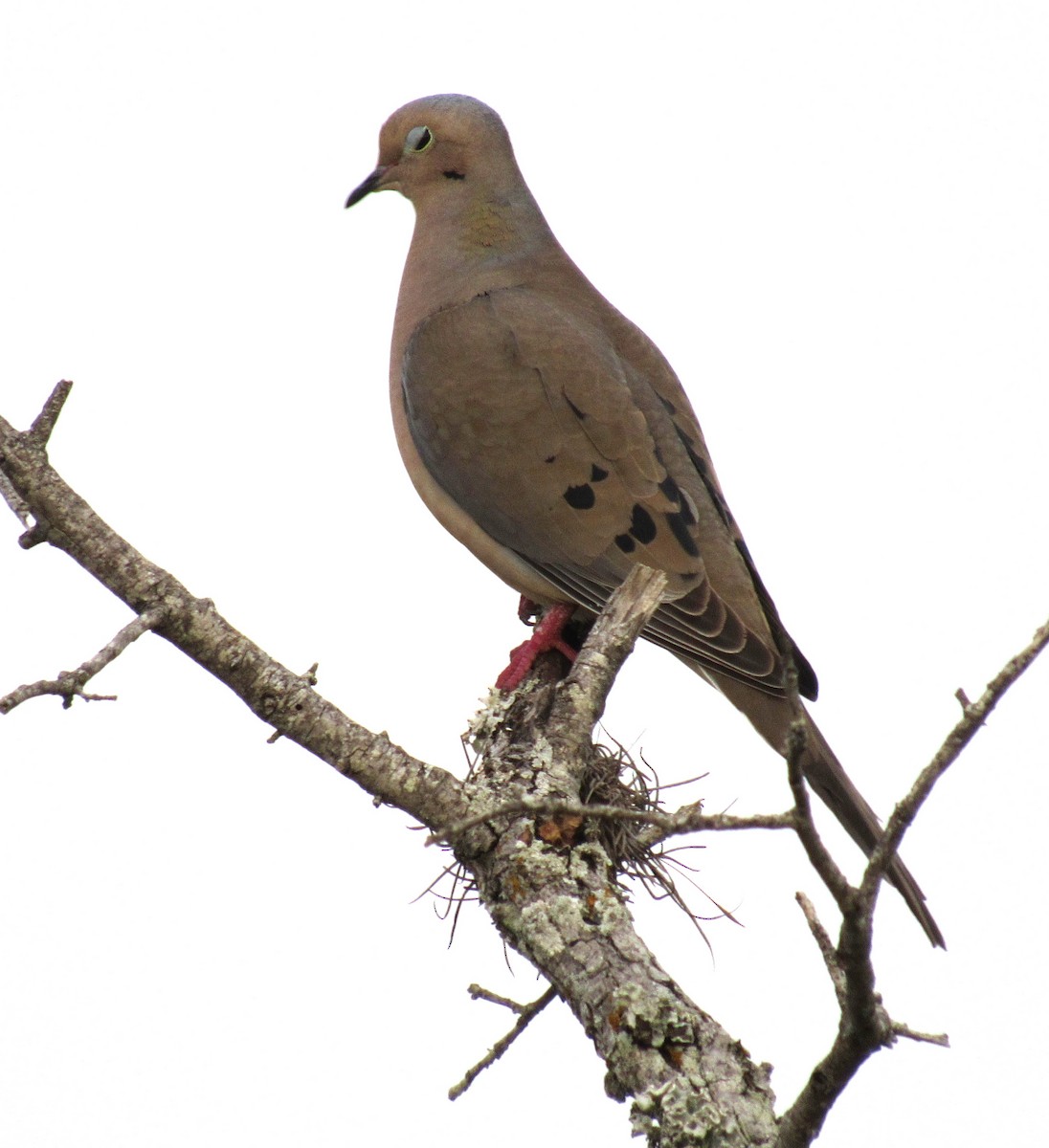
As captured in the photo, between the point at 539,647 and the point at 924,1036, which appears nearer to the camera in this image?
the point at 924,1036

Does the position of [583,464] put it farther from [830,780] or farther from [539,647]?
[830,780]

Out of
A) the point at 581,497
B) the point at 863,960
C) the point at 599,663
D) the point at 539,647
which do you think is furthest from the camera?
the point at 581,497

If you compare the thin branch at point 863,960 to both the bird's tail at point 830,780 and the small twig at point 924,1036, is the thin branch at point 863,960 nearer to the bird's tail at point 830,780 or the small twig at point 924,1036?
the small twig at point 924,1036

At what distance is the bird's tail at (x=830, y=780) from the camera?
3.53 metres

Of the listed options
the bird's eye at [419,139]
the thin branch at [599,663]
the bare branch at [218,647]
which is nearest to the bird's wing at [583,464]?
the thin branch at [599,663]

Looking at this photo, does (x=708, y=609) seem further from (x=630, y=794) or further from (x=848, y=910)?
(x=848, y=910)

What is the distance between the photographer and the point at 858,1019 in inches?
85.4

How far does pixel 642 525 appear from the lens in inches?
164

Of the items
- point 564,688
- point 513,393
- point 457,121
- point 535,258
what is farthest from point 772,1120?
point 457,121

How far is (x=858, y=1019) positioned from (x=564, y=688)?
4.67 feet

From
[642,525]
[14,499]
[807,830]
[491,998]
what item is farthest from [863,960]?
[642,525]

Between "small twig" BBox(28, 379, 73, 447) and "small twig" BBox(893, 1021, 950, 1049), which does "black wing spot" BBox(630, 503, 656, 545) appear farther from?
"small twig" BBox(893, 1021, 950, 1049)

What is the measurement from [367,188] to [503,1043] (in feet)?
10.3

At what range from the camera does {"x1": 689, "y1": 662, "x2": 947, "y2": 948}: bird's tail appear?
11.6 feet
